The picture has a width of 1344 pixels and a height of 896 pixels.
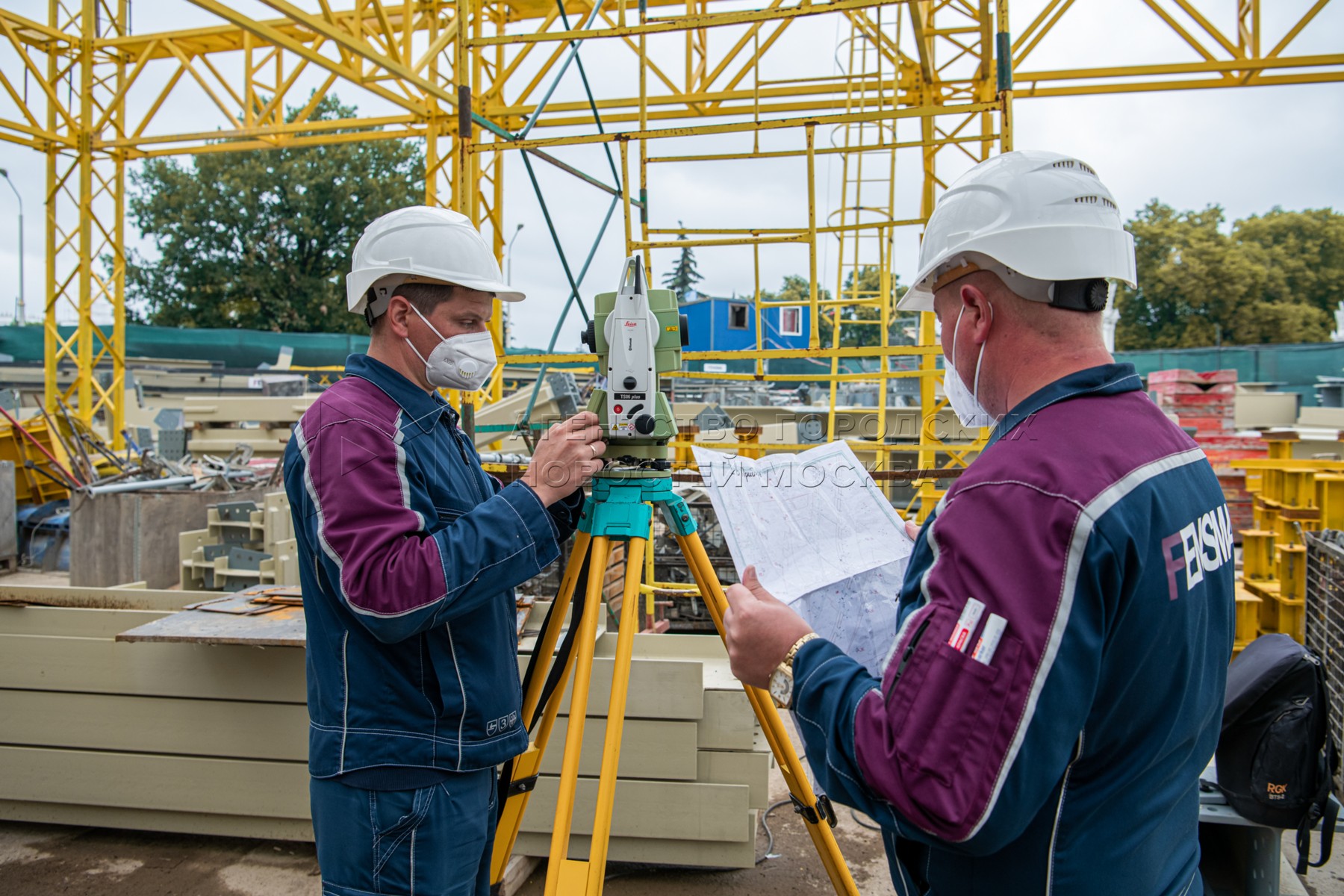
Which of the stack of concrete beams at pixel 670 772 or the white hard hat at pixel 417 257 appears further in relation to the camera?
the stack of concrete beams at pixel 670 772

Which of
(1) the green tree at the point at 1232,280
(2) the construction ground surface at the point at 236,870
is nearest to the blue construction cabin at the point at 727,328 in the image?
(1) the green tree at the point at 1232,280

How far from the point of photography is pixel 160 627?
2.86m

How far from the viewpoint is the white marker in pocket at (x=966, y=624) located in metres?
0.96

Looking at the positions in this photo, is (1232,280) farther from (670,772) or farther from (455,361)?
(455,361)

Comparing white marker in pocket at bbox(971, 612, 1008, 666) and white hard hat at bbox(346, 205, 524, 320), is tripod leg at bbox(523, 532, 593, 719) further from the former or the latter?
white marker in pocket at bbox(971, 612, 1008, 666)

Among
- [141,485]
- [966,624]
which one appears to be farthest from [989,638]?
[141,485]

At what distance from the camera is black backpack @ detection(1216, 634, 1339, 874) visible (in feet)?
6.81

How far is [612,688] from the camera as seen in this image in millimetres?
1824

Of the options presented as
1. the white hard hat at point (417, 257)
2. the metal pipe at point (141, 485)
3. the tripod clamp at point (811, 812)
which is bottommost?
the tripod clamp at point (811, 812)

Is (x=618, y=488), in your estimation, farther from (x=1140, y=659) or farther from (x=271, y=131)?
(x=271, y=131)

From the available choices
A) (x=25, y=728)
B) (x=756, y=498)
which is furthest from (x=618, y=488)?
(x=25, y=728)

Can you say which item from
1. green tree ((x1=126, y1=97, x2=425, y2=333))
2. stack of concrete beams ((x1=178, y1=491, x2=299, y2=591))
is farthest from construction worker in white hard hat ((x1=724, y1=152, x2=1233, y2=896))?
green tree ((x1=126, y1=97, x2=425, y2=333))

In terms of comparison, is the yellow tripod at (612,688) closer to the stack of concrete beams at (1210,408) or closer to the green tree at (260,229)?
the stack of concrete beams at (1210,408)

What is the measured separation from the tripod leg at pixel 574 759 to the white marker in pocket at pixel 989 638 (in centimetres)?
99
